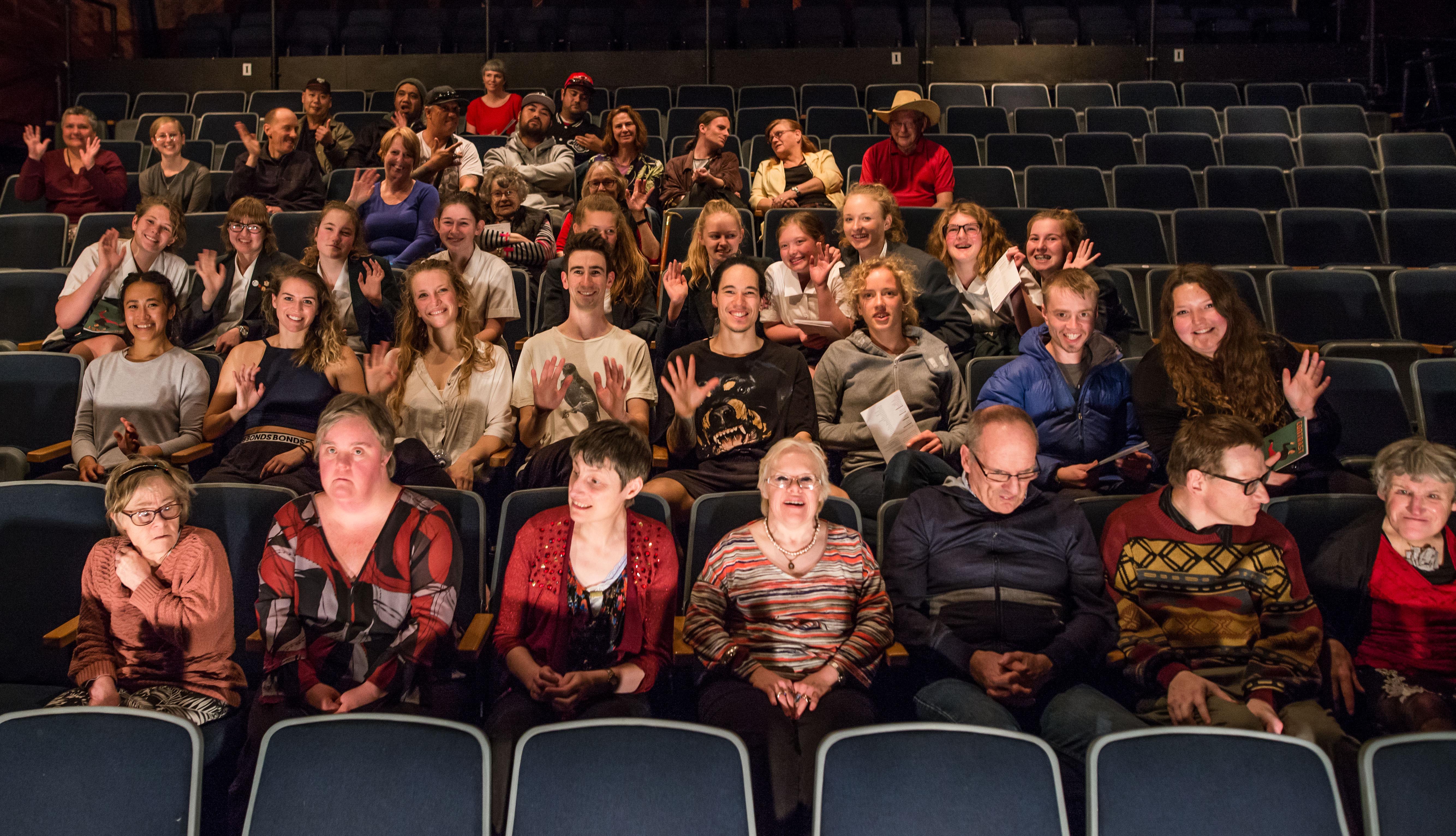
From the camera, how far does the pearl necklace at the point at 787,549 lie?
1.91 m

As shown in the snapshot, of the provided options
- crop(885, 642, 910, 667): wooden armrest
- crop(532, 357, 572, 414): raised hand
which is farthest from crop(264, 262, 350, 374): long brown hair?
crop(885, 642, 910, 667): wooden armrest

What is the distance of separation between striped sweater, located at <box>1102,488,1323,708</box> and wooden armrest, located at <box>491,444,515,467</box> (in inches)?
59.1

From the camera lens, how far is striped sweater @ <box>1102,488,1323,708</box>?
5.90 feet

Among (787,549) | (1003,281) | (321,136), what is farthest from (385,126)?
(787,549)

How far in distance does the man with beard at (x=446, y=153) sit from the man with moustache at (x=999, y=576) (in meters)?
2.89

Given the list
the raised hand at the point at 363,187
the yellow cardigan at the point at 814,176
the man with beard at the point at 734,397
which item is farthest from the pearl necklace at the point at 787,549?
the raised hand at the point at 363,187

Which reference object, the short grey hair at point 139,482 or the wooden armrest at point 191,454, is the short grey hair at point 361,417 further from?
the wooden armrest at point 191,454

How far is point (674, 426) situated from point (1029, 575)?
1049 mm

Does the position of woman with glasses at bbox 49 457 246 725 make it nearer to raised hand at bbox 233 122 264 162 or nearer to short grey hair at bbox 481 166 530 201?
short grey hair at bbox 481 166 530 201

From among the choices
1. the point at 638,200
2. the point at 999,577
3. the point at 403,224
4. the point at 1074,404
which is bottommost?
the point at 999,577

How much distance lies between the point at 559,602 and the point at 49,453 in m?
1.63

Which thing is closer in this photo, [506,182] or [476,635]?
[476,635]

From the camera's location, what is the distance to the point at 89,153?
175 inches

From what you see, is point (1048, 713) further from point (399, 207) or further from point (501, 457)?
point (399, 207)
